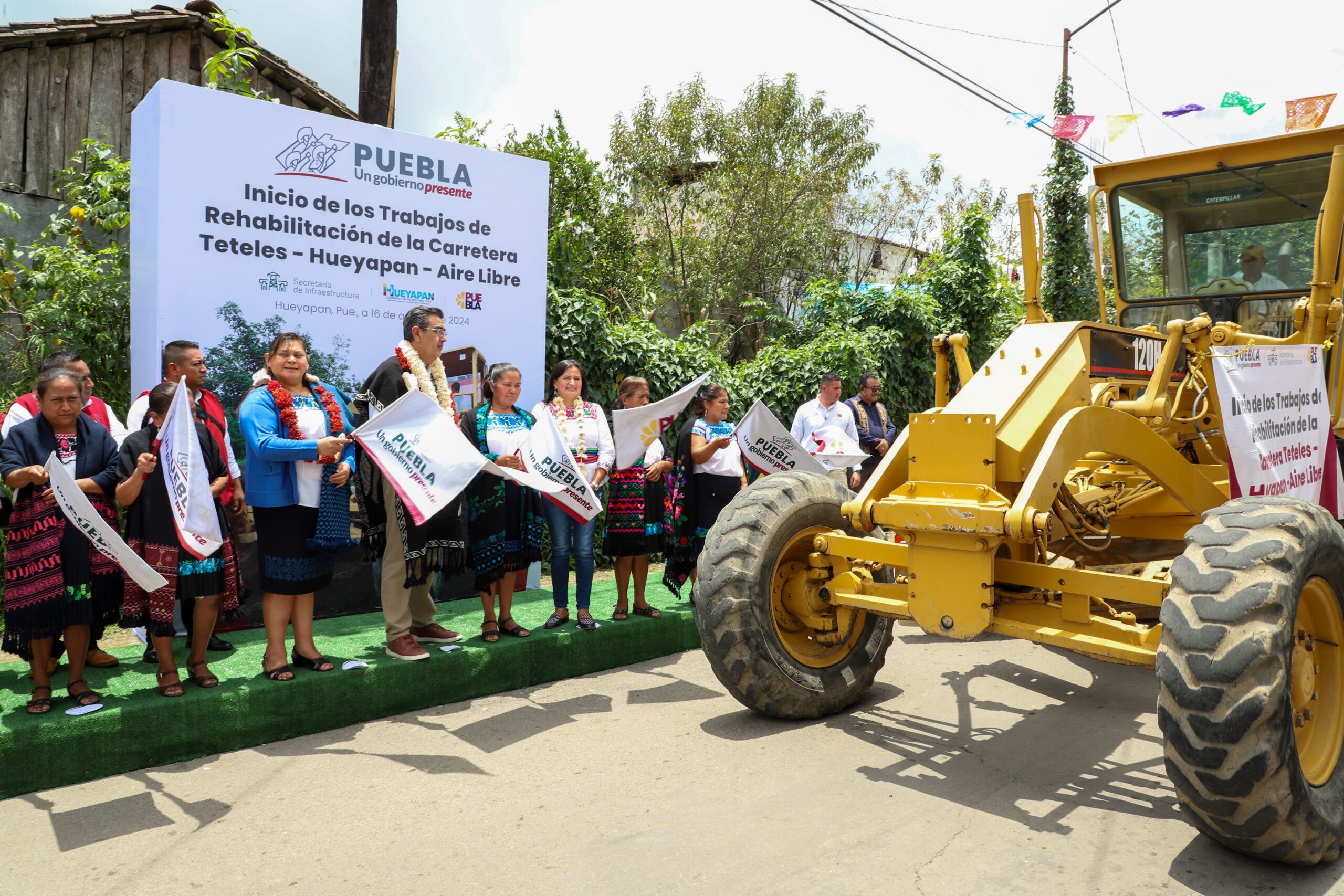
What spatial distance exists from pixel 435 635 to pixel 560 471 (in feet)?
4.17

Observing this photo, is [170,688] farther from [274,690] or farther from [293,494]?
[293,494]

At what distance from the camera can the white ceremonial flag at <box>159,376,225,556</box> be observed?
13.9 feet

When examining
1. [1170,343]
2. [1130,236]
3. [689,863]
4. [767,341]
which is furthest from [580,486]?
[767,341]

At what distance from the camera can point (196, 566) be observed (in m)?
4.50

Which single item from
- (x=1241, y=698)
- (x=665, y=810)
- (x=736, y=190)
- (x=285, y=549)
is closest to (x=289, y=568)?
(x=285, y=549)

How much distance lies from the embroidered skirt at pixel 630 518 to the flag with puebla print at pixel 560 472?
2.26 ft

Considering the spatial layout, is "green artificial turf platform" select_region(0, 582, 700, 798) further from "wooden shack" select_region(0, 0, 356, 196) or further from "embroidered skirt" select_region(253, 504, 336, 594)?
"wooden shack" select_region(0, 0, 356, 196)

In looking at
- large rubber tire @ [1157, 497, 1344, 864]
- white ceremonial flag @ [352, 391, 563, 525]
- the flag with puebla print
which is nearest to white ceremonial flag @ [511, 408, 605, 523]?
the flag with puebla print

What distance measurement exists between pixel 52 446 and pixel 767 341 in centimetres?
1620

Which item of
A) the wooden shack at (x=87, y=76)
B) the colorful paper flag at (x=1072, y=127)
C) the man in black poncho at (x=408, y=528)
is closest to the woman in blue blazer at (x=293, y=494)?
the man in black poncho at (x=408, y=528)

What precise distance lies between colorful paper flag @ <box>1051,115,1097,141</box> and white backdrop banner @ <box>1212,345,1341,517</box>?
164 inches

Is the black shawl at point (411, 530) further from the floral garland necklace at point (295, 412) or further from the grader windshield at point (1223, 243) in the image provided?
the grader windshield at point (1223, 243)

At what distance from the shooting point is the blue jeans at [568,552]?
5.97 metres

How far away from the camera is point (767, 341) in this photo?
64.4 feet
